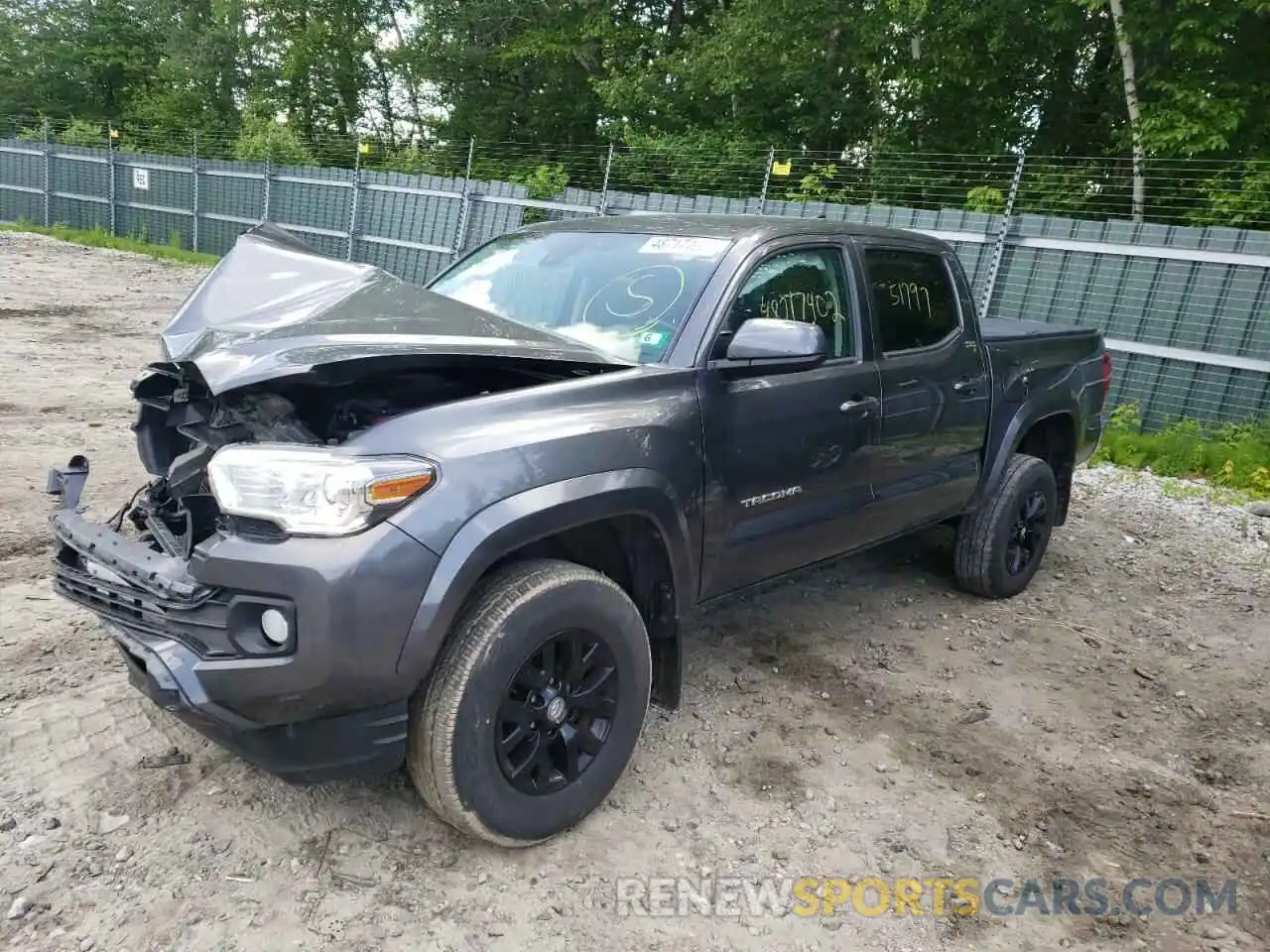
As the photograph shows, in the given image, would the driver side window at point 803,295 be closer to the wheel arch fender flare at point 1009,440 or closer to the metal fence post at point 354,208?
the wheel arch fender flare at point 1009,440

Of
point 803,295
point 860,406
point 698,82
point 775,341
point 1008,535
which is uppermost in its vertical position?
point 698,82

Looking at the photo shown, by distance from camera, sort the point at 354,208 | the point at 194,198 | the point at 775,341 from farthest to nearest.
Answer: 1. the point at 194,198
2. the point at 354,208
3. the point at 775,341

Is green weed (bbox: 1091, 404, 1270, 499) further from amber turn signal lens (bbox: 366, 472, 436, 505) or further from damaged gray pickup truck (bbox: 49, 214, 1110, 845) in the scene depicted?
amber turn signal lens (bbox: 366, 472, 436, 505)

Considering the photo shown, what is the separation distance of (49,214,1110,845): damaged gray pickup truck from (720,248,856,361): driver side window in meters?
0.01

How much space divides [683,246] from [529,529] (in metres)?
1.47

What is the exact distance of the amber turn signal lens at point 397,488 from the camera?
7.13 feet

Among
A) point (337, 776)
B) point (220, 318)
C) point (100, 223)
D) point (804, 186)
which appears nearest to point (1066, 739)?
point (337, 776)

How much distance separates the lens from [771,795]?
119 inches

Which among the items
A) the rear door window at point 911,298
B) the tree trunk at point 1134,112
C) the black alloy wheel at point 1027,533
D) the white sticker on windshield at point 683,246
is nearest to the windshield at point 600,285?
the white sticker on windshield at point 683,246

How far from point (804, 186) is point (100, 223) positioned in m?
18.1

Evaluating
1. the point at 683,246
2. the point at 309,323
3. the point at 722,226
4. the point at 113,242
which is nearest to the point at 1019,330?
the point at 722,226

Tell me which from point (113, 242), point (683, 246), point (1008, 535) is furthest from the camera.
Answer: point (113, 242)

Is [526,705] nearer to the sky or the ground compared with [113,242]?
nearer to the sky

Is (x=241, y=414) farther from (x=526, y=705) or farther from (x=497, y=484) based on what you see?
(x=526, y=705)
